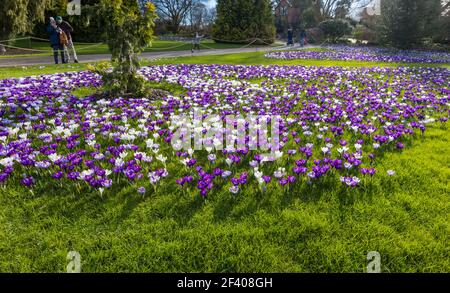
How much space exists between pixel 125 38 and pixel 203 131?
4645mm

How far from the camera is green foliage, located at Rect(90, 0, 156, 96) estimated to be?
8812 mm

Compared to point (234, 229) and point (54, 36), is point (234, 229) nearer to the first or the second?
point (234, 229)

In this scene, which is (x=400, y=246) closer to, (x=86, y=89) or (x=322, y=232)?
(x=322, y=232)

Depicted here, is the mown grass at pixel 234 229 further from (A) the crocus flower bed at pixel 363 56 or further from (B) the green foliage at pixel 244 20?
(B) the green foliage at pixel 244 20

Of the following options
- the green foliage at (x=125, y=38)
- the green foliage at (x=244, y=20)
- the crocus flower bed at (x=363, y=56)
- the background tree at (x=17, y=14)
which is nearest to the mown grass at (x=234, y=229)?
the green foliage at (x=125, y=38)

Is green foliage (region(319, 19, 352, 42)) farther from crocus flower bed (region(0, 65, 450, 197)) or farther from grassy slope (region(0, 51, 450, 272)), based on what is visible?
grassy slope (region(0, 51, 450, 272))

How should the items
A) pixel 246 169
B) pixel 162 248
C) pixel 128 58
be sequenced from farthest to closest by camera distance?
pixel 128 58
pixel 246 169
pixel 162 248

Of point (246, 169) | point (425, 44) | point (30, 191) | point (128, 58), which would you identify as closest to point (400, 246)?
point (246, 169)

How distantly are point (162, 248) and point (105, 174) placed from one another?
1673 millimetres

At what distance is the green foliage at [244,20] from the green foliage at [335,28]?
12.9 metres

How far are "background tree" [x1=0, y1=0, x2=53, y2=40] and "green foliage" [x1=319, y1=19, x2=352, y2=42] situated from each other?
38.7 metres

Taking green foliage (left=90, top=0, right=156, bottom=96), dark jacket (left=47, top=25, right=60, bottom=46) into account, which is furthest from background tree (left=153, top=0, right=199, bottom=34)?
green foliage (left=90, top=0, right=156, bottom=96)

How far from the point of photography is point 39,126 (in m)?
6.59

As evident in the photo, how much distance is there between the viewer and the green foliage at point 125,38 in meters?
8.81
